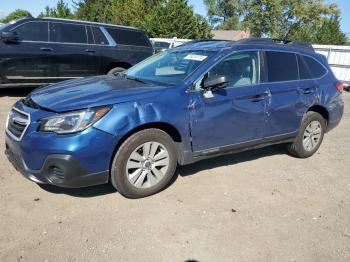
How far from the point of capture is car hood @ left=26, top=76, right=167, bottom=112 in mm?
3779

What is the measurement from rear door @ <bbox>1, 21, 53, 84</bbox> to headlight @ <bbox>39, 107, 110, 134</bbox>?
550cm

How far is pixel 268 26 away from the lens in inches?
1815

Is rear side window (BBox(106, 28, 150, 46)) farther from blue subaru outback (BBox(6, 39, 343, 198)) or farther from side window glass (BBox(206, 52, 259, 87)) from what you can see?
side window glass (BBox(206, 52, 259, 87))

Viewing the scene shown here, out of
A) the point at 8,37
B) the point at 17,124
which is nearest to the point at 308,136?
the point at 17,124

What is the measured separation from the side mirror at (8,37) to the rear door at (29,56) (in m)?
0.09

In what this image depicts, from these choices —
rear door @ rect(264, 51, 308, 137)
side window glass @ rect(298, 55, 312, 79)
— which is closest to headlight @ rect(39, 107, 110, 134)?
rear door @ rect(264, 51, 308, 137)

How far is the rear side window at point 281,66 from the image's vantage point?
5117 mm

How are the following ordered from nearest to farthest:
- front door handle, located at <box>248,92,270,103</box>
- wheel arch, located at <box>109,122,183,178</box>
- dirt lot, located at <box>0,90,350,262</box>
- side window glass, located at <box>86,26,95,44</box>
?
dirt lot, located at <box>0,90,350,262</box>
wheel arch, located at <box>109,122,183,178</box>
front door handle, located at <box>248,92,270,103</box>
side window glass, located at <box>86,26,95,44</box>

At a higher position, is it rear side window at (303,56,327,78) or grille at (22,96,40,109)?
rear side window at (303,56,327,78)

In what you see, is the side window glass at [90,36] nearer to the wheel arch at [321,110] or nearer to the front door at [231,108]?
the front door at [231,108]

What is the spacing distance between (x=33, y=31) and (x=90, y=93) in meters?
5.63

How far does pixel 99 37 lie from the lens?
968 cm

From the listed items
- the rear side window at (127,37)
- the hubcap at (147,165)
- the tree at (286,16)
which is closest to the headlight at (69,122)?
the hubcap at (147,165)

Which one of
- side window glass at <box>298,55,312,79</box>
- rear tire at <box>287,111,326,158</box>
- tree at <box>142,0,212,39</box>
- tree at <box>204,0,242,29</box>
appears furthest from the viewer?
tree at <box>204,0,242,29</box>
